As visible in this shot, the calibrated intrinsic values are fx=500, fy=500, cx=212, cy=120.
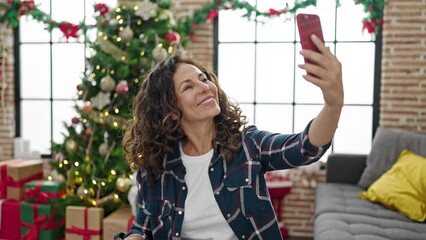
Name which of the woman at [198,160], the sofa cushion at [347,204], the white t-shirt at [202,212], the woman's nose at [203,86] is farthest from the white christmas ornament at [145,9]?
the white t-shirt at [202,212]

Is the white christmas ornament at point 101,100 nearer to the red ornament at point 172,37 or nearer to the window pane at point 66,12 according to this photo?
the red ornament at point 172,37

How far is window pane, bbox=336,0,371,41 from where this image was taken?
414 cm

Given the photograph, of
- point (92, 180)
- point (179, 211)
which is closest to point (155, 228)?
point (179, 211)

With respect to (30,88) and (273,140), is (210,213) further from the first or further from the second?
(30,88)

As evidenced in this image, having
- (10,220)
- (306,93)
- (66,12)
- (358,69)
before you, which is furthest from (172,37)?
(10,220)

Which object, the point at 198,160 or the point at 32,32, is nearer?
the point at 198,160

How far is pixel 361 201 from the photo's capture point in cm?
335

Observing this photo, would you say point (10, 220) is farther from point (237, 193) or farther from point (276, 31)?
point (237, 193)

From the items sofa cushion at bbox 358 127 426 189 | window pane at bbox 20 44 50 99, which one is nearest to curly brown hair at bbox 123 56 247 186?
sofa cushion at bbox 358 127 426 189

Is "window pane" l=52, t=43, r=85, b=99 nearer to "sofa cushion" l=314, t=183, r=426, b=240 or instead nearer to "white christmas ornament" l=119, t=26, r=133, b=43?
"white christmas ornament" l=119, t=26, r=133, b=43

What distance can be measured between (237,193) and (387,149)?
92.5 inches

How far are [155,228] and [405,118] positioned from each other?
2.88 meters

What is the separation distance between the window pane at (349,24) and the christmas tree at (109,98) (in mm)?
1385

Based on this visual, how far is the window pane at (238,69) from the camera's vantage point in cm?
443
